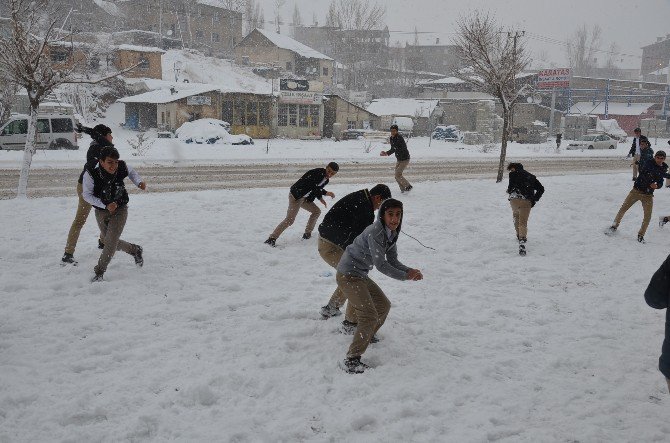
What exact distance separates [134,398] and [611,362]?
4.64 meters

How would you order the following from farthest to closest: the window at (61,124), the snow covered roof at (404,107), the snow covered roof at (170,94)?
the snow covered roof at (404,107), the snow covered roof at (170,94), the window at (61,124)

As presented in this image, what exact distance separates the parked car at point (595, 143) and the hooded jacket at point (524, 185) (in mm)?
31331

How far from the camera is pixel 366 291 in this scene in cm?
452

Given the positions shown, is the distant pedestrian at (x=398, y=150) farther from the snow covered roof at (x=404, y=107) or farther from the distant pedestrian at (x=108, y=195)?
the snow covered roof at (x=404, y=107)

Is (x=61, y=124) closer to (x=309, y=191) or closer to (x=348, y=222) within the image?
(x=309, y=191)

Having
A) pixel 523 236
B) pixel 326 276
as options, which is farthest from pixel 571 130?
pixel 326 276

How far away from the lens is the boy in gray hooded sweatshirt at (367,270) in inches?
168

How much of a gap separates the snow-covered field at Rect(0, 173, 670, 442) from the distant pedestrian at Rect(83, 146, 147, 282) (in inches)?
20.8

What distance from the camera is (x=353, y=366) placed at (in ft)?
15.1

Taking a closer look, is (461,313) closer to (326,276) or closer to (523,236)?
(326,276)

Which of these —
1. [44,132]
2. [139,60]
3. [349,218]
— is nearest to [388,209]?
[349,218]

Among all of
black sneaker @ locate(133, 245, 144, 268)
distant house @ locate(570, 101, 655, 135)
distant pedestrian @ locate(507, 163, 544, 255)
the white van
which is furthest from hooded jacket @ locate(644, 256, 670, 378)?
distant house @ locate(570, 101, 655, 135)

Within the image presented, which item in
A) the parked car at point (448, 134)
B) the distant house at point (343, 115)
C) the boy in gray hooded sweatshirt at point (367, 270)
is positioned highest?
the distant house at point (343, 115)

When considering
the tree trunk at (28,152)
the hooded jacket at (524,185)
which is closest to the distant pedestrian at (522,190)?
the hooded jacket at (524,185)
